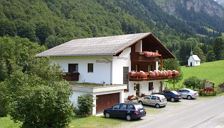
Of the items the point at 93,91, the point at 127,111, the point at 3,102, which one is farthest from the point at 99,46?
the point at 127,111

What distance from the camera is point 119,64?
44.0 meters

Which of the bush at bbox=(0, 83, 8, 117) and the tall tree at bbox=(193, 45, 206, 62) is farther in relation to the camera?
the tall tree at bbox=(193, 45, 206, 62)

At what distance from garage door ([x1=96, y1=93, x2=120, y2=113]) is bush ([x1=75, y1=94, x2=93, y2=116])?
1.75m

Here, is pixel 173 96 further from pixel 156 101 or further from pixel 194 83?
pixel 194 83

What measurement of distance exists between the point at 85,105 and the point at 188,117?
9.41 metres

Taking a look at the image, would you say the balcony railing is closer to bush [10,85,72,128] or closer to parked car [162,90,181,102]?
parked car [162,90,181,102]

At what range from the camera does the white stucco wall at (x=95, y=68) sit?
4319 cm

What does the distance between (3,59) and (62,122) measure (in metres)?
70.2

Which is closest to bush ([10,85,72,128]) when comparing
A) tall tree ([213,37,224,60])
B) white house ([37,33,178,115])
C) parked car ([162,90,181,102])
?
white house ([37,33,178,115])

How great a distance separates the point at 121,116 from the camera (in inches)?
1342

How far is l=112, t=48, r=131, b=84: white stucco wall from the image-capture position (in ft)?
142

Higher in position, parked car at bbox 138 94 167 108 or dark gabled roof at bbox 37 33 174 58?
dark gabled roof at bbox 37 33 174 58

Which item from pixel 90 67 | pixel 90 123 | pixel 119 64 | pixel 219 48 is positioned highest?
pixel 219 48

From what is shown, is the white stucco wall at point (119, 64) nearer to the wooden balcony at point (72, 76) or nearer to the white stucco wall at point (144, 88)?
the white stucco wall at point (144, 88)
